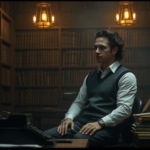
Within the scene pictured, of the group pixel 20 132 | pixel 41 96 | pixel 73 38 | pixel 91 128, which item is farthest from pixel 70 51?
pixel 20 132

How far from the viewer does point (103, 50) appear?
247 cm

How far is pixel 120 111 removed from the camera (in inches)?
83.8

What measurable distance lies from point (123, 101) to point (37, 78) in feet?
12.7

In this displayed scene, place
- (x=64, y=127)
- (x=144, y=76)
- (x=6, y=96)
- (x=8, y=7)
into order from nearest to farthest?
(x=64, y=127), (x=6, y=96), (x=144, y=76), (x=8, y=7)

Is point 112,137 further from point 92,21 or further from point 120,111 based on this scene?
point 92,21

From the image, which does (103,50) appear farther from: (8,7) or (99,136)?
(8,7)

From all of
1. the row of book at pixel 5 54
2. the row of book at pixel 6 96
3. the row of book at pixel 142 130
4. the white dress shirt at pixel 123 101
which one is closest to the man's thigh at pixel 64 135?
the white dress shirt at pixel 123 101

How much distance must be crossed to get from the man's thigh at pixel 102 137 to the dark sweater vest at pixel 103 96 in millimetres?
158

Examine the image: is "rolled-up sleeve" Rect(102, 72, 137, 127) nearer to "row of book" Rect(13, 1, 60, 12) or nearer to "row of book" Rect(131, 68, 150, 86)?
"row of book" Rect(131, 68, 150, 86)

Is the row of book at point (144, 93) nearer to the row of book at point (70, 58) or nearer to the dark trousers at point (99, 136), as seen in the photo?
the row of book at point (70, 58)

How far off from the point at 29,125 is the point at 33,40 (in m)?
4.52

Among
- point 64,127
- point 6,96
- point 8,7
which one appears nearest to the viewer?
point 64,127

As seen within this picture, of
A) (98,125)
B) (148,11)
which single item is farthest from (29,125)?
(148,11)

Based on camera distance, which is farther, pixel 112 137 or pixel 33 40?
pixel 33 40
